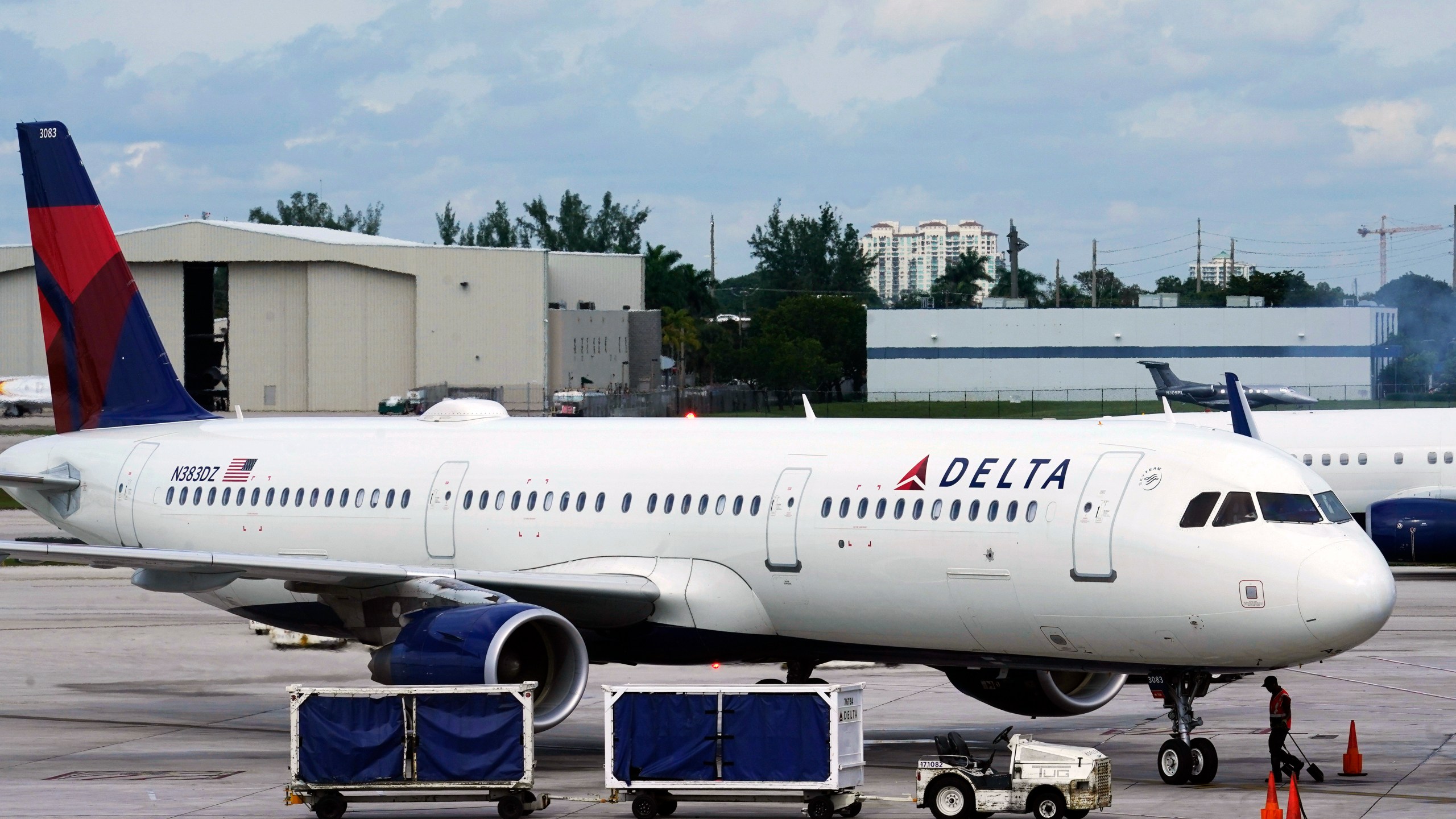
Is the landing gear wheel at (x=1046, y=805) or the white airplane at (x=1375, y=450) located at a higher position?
the white airplane at (x=1375, y=450)

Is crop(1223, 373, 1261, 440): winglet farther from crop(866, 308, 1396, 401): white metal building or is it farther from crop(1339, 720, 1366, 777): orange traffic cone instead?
crop(866, 308, 1396, 401): white metal building

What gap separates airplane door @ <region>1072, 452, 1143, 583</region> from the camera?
20.6 m

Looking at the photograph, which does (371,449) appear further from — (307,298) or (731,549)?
(307,298)

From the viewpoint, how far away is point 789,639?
23344 mm

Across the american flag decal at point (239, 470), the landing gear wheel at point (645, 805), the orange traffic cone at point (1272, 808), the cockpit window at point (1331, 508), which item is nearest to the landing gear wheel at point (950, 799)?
the orange traffic cone at point (1272, 808)

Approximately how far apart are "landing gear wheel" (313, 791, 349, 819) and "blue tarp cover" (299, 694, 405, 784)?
157 millimetres

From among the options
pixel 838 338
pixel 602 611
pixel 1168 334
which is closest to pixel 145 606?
pixel 602 611

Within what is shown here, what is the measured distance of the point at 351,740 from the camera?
2003 centimetres

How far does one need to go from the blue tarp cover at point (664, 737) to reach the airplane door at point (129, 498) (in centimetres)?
1264

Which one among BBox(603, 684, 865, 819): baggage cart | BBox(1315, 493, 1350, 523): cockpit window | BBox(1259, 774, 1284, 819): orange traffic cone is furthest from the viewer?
BBox(1315, 493, 1350, 523): cockpit window

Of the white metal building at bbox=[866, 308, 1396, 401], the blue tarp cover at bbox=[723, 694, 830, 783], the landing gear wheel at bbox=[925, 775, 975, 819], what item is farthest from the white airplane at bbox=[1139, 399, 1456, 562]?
the white metal building at bbox=[866, 308, 1396, 401]

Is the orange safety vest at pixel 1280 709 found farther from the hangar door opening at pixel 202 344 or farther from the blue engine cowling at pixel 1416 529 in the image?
the hangar door opening at pixel 202 344

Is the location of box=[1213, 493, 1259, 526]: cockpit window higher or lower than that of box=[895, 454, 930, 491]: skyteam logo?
lower

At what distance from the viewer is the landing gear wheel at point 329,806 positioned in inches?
780
